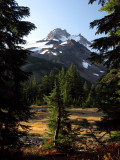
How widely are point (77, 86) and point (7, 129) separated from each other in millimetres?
44231

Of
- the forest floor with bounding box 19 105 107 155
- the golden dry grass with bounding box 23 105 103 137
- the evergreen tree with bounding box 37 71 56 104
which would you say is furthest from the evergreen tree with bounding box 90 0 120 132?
the evergreen tree with bounding box 37 71 56 104

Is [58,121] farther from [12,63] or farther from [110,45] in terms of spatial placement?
[110,45]

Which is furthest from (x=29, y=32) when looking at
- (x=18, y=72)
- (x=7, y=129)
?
(x=7, y=129)

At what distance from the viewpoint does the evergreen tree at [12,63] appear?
18.2 feet

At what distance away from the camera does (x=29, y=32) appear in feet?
23.5

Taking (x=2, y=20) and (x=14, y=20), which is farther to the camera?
(x=14, y=20)

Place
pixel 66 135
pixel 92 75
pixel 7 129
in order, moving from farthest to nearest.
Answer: pixel 92 75 < pixel 66 135 < pixel 7 129

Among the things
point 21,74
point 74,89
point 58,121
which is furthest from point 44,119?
point 21,74

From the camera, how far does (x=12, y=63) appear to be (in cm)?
577

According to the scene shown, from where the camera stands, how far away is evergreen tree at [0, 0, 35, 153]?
Answer: 554cm

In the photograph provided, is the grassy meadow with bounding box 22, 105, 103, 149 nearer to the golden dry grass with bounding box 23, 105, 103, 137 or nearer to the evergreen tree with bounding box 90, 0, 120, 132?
the golden dry grass with bounding box 23, 105, 103, 137

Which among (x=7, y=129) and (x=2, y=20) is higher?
(x=2, y=20)

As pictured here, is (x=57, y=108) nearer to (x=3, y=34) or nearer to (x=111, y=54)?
(x=111, y=54)

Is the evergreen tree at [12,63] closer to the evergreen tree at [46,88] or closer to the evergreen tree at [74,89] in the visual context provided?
the evergreen tree at [74,89]
